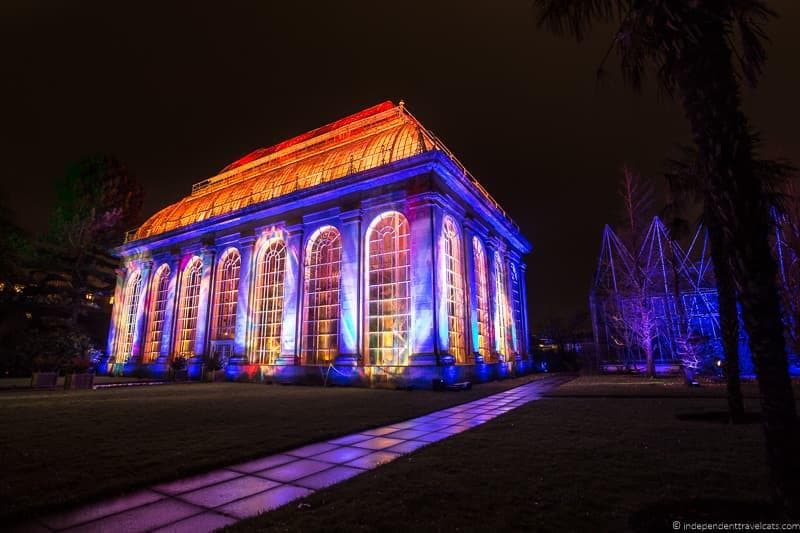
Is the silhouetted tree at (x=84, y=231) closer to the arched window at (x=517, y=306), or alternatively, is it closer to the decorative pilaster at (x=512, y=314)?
the decorative pilaster at (x=512, y=314)

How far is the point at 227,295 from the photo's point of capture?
28.2 meters

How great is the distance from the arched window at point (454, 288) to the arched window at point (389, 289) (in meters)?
2.28

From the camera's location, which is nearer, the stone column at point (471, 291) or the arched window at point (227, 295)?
the stone column at point (471, 291)

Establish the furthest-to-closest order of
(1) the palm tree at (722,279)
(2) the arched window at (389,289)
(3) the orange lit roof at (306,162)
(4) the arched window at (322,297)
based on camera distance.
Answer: (3) the orange lit roof at (306,162)
(4) the arched window at (322,297)
(2) the arched window at (389,289)
(1) the palm tree at (722,279)

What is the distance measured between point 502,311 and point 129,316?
33.0 meters

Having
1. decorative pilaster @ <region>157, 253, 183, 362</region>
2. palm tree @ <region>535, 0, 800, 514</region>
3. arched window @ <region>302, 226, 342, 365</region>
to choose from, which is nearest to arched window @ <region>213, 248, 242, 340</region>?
decorative pilaster @ <region>157, 253, 183, 362</region>

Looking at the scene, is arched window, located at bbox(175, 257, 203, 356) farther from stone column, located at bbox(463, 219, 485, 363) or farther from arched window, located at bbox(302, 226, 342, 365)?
stone column, located at bbox(463, 219, 485, 363)

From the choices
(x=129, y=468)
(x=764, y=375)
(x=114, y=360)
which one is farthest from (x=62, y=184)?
(x=764, y=375)

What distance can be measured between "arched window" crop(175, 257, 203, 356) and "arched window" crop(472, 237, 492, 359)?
68.4 ft

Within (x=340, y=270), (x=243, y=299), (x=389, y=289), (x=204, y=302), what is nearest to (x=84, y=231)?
(x=204, y=302)

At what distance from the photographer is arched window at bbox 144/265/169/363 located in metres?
31.6

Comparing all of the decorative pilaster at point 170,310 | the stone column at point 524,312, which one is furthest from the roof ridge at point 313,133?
the stone column at point 524,312

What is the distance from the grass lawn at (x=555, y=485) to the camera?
3.55 m

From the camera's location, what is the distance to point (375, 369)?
19906mm
